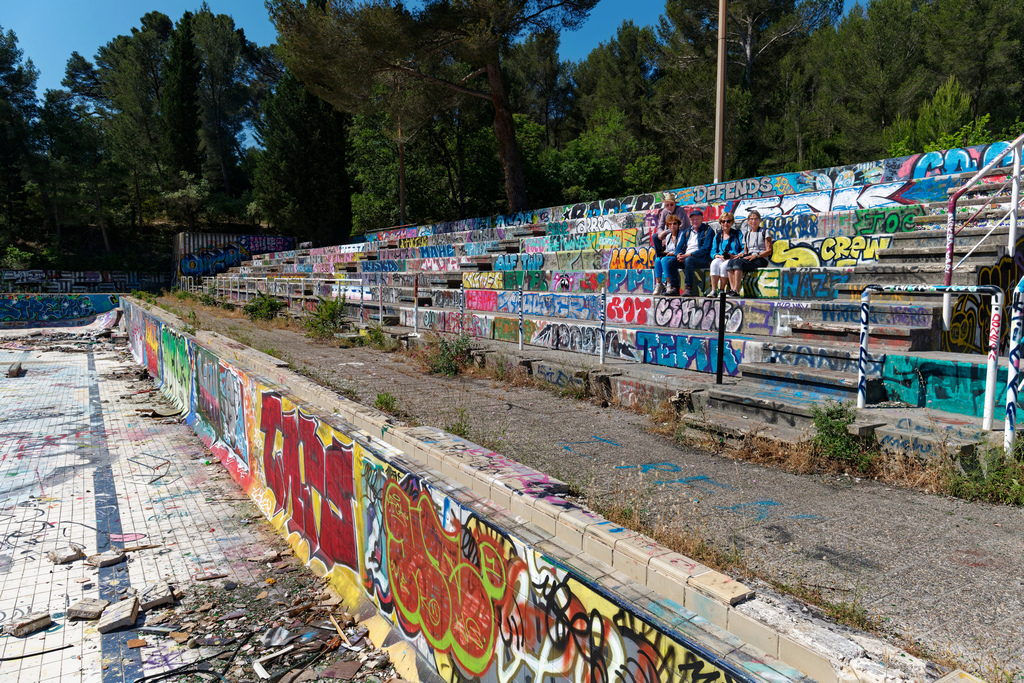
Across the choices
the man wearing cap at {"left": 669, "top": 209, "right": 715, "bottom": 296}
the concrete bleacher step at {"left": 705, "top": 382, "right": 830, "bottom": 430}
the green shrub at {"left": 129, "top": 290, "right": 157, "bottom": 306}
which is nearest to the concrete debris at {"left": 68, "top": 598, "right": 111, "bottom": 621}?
the concrete bleacher step at {"left": 705, "top": 382, "right": 830, "bottom": 430}

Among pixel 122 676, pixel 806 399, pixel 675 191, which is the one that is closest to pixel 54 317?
pixel 675 191

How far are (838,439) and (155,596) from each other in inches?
222

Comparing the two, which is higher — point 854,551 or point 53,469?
point 854,551

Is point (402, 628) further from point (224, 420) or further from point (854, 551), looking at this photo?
point (224, 420)

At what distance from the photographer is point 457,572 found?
3.14 metres

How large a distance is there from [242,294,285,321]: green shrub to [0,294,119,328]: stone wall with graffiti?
597 inches

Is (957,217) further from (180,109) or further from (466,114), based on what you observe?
(180,109)

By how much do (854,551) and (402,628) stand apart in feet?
8.97

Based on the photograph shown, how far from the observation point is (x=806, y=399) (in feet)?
19.0

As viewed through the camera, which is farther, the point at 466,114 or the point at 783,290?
the point at 466,114

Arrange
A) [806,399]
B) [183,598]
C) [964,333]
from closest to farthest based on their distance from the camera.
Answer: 1. [183,598]
2. [806,399]
3. [964,333]

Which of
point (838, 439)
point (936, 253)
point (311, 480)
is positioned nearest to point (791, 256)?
point (936, 253)

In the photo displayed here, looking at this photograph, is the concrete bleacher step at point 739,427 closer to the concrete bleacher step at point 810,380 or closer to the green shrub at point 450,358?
the concrete bleacher step at point 810,380

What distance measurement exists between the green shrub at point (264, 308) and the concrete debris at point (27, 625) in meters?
15.8
